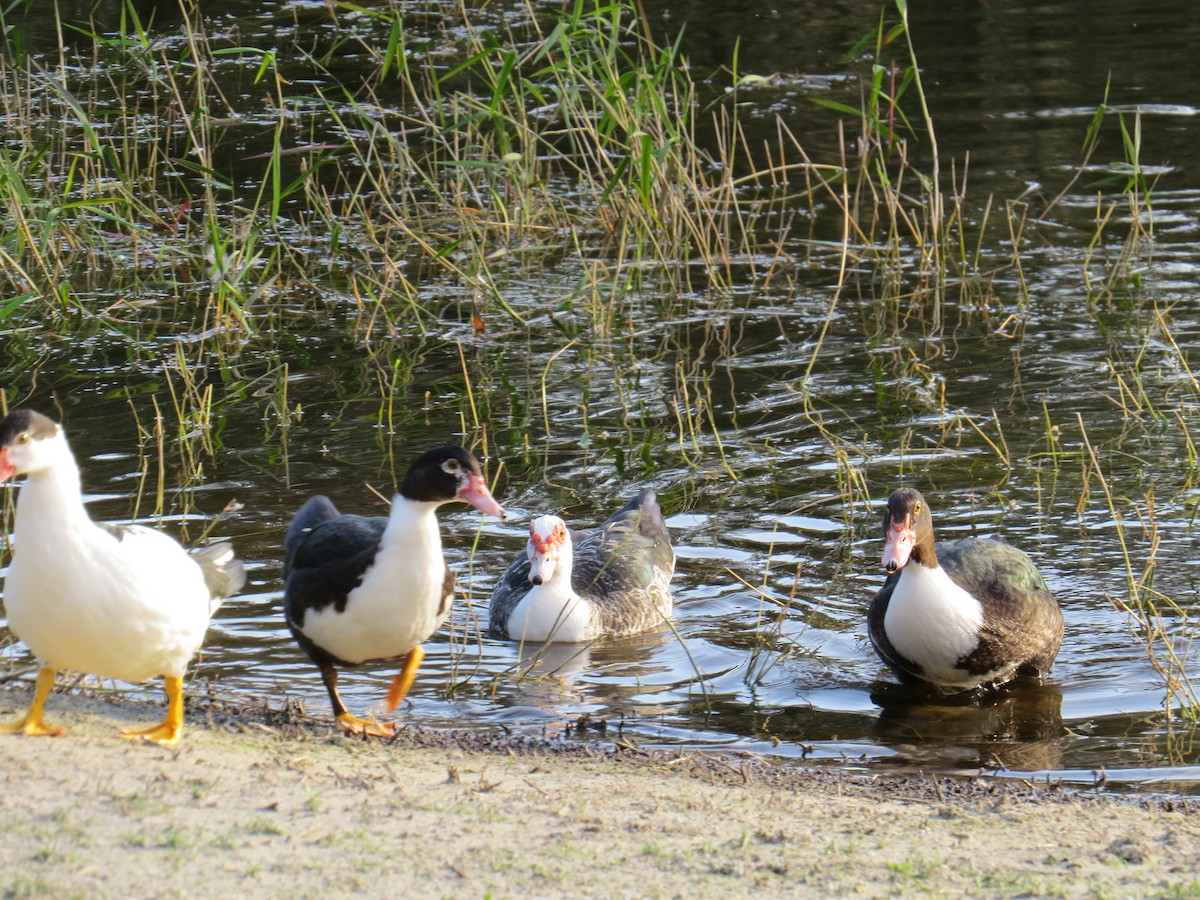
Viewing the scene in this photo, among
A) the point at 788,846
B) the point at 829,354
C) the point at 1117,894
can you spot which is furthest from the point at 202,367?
the point at 1117,894

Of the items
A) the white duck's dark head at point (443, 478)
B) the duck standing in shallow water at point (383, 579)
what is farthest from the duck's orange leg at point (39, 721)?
the white duck's dark head at point (443, 478)

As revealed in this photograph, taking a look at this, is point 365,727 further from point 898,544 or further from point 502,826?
point 898,544

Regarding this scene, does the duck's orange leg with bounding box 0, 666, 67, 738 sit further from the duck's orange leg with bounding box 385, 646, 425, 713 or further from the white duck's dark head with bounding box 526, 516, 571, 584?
the white duck's dark head with bounding box 526, 516, 571, 584

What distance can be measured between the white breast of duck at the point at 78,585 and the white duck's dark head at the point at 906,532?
272 centimetres

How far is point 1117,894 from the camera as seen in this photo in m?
4.17

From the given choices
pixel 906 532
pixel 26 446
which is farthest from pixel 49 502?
pixel 906 532

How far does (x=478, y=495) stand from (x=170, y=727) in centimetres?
124

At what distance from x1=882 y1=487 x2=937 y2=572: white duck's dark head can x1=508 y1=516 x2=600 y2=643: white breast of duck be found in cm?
165

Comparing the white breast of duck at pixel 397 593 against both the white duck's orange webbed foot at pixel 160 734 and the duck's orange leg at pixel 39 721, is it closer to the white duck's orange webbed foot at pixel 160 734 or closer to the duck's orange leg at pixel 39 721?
the white duck's orange webbed foot at pixel 160 734

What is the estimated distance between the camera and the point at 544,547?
720 centimetres

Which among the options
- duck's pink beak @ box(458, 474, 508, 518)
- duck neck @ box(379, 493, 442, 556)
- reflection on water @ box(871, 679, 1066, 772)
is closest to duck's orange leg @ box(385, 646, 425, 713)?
duck neck @ box(379, 493, 442, 556)

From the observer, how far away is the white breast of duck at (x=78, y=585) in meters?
4.63

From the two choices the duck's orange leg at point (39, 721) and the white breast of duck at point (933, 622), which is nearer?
the duck's orange leg at point (39, 721)

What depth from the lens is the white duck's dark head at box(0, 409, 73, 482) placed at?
4.61 m
